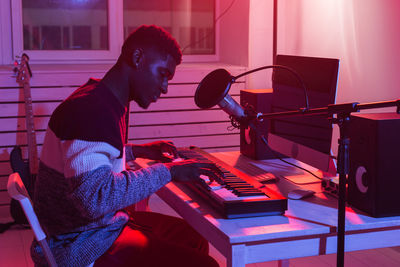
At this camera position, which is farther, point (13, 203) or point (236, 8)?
point (236, 8)

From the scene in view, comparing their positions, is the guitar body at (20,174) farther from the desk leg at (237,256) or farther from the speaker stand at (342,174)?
the speaker stand at (342,174)

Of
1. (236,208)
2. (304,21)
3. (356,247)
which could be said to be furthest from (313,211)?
(304,21)

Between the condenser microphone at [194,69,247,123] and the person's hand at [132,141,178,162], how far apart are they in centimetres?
37

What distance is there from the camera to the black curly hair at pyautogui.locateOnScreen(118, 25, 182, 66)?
1.71 m

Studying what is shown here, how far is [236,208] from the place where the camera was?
5.19ft

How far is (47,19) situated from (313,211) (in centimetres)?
336

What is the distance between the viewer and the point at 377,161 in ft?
5.13

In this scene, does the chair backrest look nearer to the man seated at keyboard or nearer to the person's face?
the man seated at keyboard

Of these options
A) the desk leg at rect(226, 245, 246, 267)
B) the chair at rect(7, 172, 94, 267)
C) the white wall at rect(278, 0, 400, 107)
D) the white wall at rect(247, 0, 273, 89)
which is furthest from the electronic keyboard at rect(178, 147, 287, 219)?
the white wall at rect(247, 0, 273, 89)

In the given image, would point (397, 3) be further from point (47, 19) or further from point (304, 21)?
point (47, 19)

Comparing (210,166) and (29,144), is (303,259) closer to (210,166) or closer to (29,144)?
(210,166)

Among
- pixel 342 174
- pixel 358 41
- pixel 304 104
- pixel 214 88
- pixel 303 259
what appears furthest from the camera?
pixel 358 41

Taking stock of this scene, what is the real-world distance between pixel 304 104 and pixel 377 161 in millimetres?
537

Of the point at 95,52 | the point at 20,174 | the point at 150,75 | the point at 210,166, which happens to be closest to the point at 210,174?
the point at 210,166
